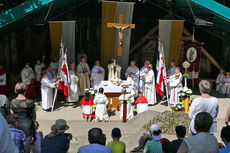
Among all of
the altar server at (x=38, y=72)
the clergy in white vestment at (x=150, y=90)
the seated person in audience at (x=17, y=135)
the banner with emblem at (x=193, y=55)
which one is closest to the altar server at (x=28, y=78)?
the altar server at (x=38, y=72)

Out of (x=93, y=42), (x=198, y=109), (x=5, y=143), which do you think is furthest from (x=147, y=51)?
(x=5, y=143)

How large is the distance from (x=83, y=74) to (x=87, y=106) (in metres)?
2.94

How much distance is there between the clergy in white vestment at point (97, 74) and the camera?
1395 centimetres

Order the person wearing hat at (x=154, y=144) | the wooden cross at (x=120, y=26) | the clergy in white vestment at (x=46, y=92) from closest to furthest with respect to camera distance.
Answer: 1. the person wearing hat at (x=154, y=144)
2. the clergy in white vestment at (x=46, y=92)
3. the wooden cross at (x=120, y=26)

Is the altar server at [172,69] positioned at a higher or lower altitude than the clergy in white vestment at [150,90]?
higher

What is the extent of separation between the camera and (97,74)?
13992 millimetres

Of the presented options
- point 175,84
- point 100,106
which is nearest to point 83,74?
point 100,106

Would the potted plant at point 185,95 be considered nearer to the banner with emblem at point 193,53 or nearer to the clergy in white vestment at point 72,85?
the clergy in white vestment at point 72,85

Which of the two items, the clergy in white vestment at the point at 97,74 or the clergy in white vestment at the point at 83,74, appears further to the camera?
the clergy in white vestment at the point at 97,74

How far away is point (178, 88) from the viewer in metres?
13.0

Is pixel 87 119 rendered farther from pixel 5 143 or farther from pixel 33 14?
pixel 5 143

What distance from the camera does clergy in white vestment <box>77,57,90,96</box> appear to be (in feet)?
45.1

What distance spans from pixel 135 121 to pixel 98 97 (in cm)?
153

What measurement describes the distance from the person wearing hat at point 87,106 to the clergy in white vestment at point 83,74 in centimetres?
261
